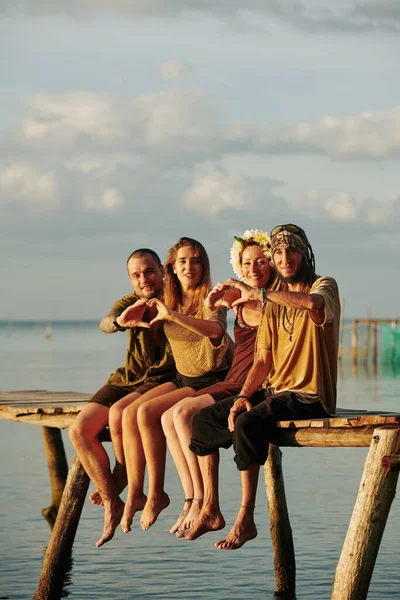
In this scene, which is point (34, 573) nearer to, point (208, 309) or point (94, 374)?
point (208, 309)

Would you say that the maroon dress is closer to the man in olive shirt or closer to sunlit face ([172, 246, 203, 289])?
sunlit face ([172, 246, 203, 289])

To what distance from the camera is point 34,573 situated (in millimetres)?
12312

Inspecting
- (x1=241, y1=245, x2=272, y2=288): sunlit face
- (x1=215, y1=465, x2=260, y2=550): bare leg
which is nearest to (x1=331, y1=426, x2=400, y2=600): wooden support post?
(x1=215, y1=465, x2=260, y2=550): bare leg

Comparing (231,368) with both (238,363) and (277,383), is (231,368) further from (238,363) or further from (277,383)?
(277,383)

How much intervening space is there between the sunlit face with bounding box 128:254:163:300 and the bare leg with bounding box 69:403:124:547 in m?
0.99

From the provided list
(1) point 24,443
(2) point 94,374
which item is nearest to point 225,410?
(1) point 24,443

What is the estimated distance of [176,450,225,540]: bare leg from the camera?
8227 millimetres

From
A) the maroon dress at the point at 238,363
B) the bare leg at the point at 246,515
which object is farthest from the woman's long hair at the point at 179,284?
the bare leg at the point at 246,515

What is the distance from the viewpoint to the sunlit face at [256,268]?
8.59m

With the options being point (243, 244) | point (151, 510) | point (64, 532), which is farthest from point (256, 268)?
point (64, 532)

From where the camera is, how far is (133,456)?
29.5 ft

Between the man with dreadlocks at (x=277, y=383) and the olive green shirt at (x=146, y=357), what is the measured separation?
109cm

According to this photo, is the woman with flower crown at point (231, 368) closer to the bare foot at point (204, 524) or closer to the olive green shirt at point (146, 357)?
the bare foot at point (204, 524)

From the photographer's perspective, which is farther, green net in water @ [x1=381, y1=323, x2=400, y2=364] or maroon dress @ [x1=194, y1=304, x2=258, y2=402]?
green net in water @ [x1=381, y1=323, x2=400, y2=364]
